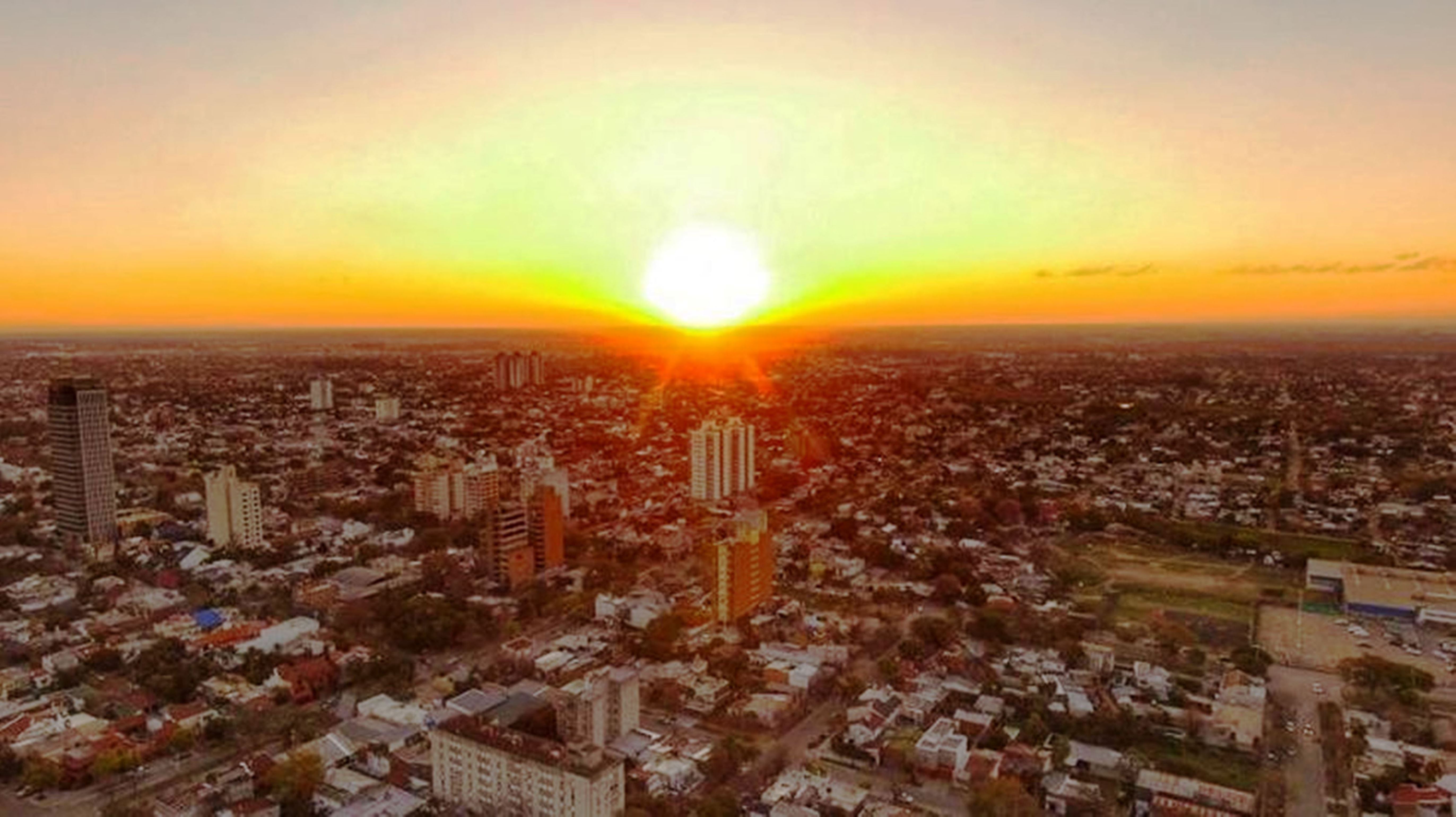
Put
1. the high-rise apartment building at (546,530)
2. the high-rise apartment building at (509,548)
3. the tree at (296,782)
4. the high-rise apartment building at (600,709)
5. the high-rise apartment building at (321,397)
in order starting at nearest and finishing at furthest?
the tree at (296,782)
the high-rise apartment building at (600,709)
the high-rise apartment building at (509,548)
the high-rise apartment building at (546,530)
the high-rise apartment building at (321,397)

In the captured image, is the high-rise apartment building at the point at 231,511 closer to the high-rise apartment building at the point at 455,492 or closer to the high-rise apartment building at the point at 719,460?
the high-rise apartment building at the point at 455,492

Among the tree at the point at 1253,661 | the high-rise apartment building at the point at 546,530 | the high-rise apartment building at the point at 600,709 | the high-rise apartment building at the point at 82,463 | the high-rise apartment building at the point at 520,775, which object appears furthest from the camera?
the high-rise apartment building at the point at 82,463

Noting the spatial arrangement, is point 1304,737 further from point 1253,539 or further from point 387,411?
point 387,411

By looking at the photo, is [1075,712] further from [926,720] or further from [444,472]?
[444,472]

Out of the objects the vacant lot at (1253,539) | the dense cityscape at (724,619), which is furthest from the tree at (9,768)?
the vacant lot at (1253,539)

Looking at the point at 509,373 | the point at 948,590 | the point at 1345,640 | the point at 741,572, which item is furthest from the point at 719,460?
the point at 509,373

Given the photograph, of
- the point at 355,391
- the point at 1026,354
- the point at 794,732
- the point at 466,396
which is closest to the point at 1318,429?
the point at 794,732
